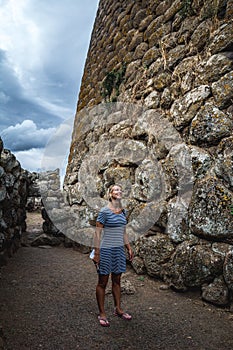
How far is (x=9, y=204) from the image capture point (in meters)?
4.86

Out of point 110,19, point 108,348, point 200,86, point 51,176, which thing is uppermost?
point 110,19

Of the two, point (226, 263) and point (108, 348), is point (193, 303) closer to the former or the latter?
point (226, 263)

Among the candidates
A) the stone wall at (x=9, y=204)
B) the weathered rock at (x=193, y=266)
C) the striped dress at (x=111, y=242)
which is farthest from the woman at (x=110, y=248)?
the stone wall at (x=9, y=204)

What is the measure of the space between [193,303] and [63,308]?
5.07 feet

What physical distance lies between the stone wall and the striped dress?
2.07 m

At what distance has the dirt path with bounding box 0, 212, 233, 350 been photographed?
95.7 inches

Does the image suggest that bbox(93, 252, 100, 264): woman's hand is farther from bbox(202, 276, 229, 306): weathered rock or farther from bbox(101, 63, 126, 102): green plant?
bbox(101, 63, 126, 102): green plant

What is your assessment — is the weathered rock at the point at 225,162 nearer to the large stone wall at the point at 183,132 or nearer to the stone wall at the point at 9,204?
the large stone wall at the point at 183,132

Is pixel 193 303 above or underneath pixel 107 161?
underneath

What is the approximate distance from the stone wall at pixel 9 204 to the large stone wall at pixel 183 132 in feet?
4.97

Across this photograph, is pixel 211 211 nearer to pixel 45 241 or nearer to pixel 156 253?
pixel 156 253

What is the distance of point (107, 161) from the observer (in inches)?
218

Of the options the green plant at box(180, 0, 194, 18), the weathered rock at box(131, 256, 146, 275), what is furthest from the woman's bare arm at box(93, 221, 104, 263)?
the green plant at box(180, 0, 194, 18)

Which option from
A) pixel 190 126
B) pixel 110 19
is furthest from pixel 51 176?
pixel 190 126
